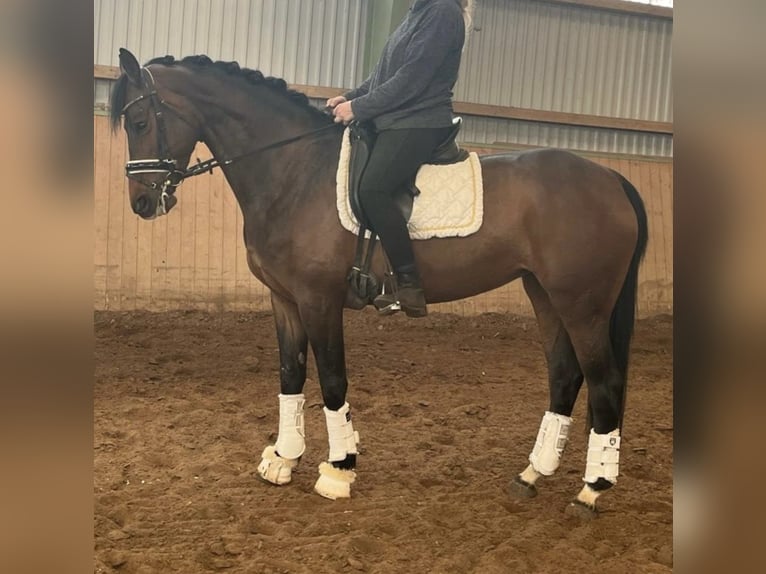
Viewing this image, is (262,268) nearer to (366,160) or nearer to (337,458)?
(366,160)

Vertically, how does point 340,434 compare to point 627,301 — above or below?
below

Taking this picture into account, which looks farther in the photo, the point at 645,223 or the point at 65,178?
the point at 645,223

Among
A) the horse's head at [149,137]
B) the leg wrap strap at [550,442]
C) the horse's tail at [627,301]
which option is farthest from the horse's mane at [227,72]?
the leg wrap strap at [550,442]

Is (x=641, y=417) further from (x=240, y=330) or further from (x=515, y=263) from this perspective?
(x=240, y=330)

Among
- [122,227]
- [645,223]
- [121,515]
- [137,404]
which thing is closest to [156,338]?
[137,404]

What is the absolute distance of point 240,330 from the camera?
74.0 inches

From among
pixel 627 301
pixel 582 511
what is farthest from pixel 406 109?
pixel 582 511

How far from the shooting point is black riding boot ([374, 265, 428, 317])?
1721 millimetres

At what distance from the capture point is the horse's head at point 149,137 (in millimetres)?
1471

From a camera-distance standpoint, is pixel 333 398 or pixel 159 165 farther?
pixel 333 398

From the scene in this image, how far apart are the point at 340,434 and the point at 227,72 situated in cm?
101

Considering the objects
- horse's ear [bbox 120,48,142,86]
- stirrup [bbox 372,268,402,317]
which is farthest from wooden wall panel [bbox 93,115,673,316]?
stirrup [bbox 372,268,402,317]

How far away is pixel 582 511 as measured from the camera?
5.58 feet

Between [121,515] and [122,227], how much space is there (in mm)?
681
